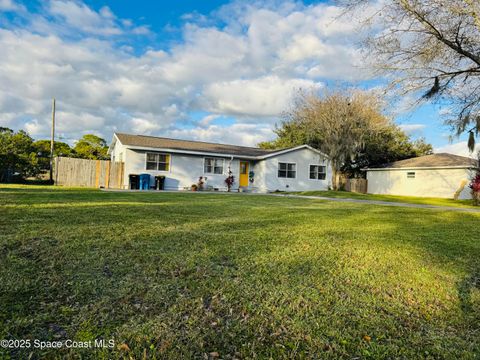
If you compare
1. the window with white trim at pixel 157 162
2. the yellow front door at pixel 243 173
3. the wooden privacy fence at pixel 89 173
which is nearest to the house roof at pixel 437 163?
the yellow front door at pixel 243 173

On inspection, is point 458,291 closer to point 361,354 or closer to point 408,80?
point 361,354

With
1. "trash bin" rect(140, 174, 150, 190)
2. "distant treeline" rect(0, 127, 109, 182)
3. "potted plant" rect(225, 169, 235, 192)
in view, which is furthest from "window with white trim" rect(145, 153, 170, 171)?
"distant treeline" rect(0, 127, 109, 182)

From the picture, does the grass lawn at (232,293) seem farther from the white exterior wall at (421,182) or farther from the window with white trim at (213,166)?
the white exterior wall at (421,182)

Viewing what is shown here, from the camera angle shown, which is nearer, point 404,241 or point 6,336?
point 6,336

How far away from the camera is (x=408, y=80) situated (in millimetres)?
11281

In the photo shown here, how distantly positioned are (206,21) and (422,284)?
14.3 meters

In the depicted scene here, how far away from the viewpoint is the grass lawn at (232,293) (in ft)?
7.24

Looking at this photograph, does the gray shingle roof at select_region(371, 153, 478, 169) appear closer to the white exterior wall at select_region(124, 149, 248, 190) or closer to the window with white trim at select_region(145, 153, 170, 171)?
the white exterior wall at select_region(124, 149, 248, 190)

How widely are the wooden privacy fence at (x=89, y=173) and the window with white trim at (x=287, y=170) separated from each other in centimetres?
1113

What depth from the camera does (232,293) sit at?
2973mm

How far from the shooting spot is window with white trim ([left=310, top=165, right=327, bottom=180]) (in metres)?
24.1

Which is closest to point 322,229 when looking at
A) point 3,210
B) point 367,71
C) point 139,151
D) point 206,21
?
point 3,210

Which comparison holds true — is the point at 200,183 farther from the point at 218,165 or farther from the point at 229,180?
the point at 229,180

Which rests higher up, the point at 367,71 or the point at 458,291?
the point at 367,71
